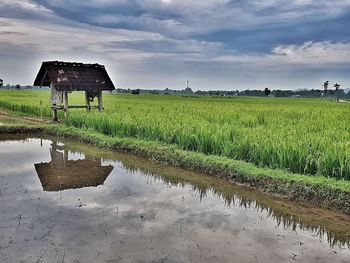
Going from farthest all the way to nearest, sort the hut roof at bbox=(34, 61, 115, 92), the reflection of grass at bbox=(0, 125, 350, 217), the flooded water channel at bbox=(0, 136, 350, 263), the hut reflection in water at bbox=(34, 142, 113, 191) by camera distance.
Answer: the hut roof at bbox=(34, 61, 115, 92), the hut reflection in water at bbox=(34, 142, 113, 191), the reflection of grass at bbox=(0, 125, 350, 217), the flooded water channel at bbox=(0, 136, 350, 263)

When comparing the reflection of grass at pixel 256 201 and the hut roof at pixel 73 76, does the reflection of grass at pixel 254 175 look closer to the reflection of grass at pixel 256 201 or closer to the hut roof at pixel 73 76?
the reflection of grass at pixel 256 201

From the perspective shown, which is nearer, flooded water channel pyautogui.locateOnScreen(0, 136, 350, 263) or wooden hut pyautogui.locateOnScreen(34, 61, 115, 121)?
flooded water channel pyautogui.locateOnScreen(0, 136, 350, 263)

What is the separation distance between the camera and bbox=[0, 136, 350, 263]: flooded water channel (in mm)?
4078

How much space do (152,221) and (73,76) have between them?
39.7ft

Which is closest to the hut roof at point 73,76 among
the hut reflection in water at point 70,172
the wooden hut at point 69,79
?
the wooden hut at point 69,79

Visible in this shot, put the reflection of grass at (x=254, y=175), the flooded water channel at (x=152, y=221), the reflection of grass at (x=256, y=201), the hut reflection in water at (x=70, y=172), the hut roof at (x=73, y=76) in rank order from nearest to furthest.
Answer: the flooded water channel at (x=152, y=221)
the reflection of grass at (x=256, y=201)
the reflection of grass at (x=254, y=175)
the hut reflection in water at (x=70, y=172)
the hut roof at (x=73, y=76)

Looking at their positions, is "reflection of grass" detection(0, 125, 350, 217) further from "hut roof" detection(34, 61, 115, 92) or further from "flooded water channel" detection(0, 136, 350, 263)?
"hut roof" detection(34, 61, 115, 92)

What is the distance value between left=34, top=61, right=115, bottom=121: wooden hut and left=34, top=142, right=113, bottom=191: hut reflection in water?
20.0ft

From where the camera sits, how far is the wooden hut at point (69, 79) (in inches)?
610

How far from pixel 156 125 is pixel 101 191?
486cm

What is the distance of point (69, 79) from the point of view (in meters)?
15.6

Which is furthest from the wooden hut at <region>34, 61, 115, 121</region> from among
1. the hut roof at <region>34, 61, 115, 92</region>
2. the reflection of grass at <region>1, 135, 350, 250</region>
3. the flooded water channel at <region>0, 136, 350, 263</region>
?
the flooded water channel at <region>0, 136, 350, 263</region>

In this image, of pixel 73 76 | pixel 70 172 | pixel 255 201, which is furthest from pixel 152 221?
pixel 73 76

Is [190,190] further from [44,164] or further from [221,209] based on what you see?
[44,164]
